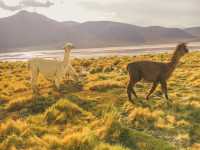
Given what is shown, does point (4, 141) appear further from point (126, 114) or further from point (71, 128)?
point (126, 114)

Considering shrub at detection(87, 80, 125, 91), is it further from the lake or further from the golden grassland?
the lake

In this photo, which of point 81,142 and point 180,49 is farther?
point 180,49

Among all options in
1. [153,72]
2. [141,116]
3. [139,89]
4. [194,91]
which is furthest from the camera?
[139,89]

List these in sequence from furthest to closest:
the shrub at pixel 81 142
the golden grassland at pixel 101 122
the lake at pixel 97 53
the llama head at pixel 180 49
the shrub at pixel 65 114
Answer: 1. the lake at pixel 97 53
2. the llama head at pixel 180 49
3. the shrub at pixel 65 114
4. the golden grassland at pixel 101 122
5. the shrub at pixel 81 142

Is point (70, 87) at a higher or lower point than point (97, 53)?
higher

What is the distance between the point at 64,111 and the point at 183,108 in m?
3.52

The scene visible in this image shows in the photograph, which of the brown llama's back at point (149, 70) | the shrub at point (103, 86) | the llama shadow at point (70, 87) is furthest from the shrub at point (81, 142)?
the shrub at point (103, 86)

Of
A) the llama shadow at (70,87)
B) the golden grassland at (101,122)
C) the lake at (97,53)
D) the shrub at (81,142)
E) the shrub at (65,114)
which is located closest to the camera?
the shrub at (81,142)

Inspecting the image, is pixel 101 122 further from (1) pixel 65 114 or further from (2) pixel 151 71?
(2) pixel 151 71

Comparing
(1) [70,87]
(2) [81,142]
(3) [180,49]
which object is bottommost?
(1) [70,87]

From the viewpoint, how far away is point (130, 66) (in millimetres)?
11344

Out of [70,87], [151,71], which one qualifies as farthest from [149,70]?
[70,87]

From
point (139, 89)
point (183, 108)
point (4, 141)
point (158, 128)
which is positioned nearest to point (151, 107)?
point (183, 108)

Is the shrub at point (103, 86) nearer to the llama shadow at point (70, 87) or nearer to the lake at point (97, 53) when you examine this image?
the llama shadow at point (70, 87)
